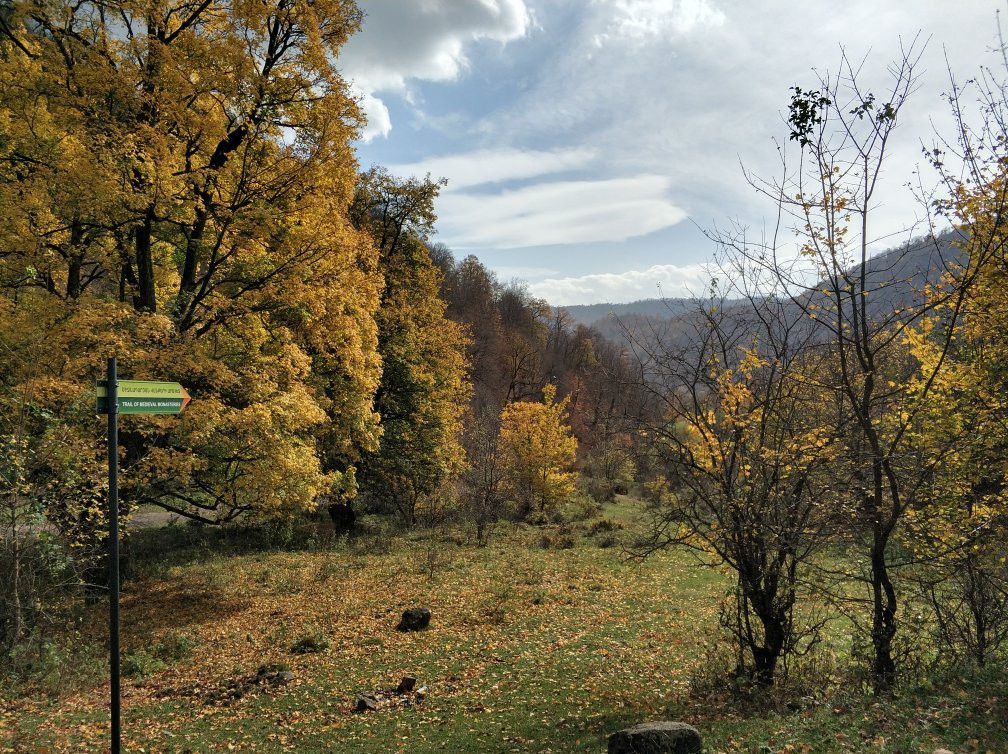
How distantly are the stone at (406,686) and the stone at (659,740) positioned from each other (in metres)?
3.98

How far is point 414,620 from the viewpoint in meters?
11.6

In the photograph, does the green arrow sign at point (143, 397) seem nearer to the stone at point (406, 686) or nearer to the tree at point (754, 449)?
the tree at point (754, 449)

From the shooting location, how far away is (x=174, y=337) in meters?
9.95

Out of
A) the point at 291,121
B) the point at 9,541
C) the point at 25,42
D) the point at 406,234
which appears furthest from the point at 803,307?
the point at 406,234

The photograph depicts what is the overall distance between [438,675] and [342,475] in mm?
7768

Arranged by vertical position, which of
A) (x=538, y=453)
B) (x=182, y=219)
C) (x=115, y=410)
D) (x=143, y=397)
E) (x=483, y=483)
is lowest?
(x=483, y=483)

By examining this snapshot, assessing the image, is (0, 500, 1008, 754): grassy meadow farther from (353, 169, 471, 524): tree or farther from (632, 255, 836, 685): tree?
(353, 169, 471, 524): tree

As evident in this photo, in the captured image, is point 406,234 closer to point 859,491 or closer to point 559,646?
point 559,646

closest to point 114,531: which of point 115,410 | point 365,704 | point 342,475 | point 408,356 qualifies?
point 115,410

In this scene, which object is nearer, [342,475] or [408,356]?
[342,475]

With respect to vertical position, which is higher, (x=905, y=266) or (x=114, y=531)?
(x=905, y=266)

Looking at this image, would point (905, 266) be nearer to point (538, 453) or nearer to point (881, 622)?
point (881, 622)

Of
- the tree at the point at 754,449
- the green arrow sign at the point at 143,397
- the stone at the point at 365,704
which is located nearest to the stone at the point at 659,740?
the tree at the point at 754,449

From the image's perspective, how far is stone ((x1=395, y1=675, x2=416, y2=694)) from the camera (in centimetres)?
856
